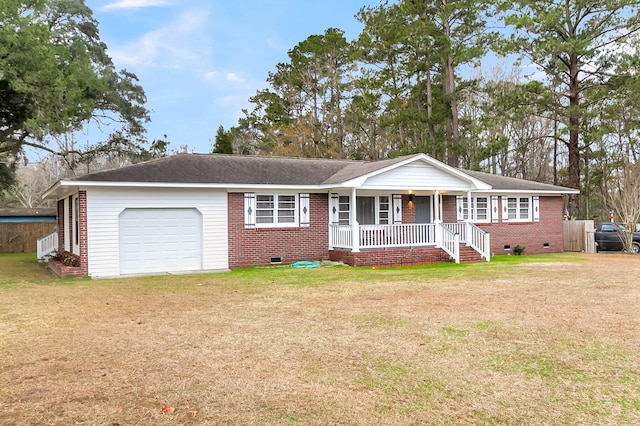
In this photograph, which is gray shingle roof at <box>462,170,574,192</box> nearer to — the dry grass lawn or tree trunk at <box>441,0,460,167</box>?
tree trunk at <box>441,0,460,167</box>

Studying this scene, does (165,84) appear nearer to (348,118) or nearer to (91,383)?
(348,118)

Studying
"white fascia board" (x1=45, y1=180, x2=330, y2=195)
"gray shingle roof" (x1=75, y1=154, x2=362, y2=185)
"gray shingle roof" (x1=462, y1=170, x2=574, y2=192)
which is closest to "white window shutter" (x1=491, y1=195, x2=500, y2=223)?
"gray shingle roof" (x1=462, y1=170, x2=574, y2=192)

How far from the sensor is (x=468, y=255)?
57.9 feet

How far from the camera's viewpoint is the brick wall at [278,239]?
51.9ft

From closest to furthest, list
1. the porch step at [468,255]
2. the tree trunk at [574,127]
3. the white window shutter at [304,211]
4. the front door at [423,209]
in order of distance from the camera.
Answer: the white window shutter at [304,211], the porch step at [468,255], the front door at [423,209], the tree trunk at [574,127]

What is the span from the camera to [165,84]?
102ft

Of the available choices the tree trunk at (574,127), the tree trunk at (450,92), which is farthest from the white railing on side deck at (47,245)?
the tree trunk at (574,127)

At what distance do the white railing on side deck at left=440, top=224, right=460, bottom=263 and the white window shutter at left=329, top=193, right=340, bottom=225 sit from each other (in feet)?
12.9

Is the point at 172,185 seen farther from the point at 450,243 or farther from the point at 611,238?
the point at 611,238

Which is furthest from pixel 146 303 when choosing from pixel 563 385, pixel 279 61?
pixel 279 61

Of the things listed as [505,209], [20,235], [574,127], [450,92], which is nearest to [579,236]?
[505,209]

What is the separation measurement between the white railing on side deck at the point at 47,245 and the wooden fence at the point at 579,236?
23.3m

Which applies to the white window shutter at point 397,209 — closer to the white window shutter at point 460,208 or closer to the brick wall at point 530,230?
the brick wall at point 530,230

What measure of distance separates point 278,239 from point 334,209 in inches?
95.8
